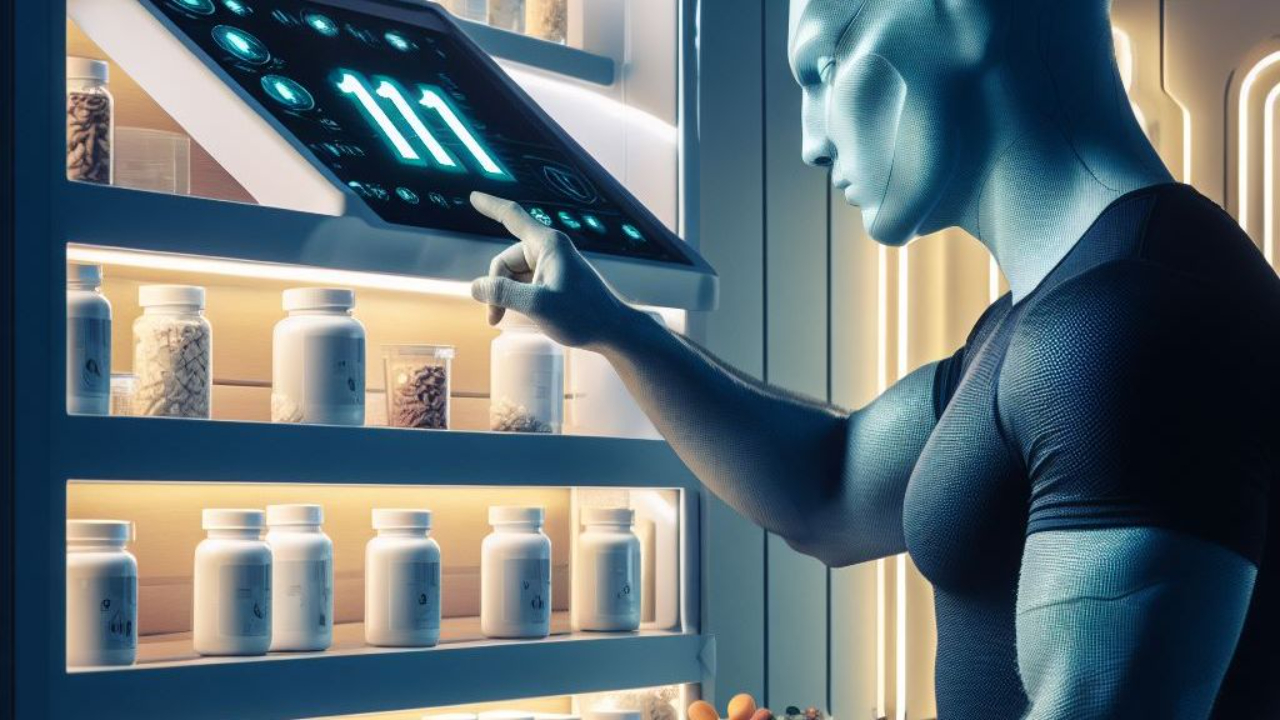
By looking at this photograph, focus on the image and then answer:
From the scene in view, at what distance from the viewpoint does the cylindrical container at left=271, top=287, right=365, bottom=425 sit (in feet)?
5.32

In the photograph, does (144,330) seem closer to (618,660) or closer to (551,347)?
(551,347)

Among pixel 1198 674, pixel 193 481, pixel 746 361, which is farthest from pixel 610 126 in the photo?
pixel 1198 674

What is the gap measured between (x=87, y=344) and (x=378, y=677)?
1.48ft

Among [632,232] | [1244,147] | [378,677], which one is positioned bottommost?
[378,677]

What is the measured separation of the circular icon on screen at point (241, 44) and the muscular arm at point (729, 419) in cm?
35

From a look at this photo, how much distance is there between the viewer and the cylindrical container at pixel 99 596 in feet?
4.67

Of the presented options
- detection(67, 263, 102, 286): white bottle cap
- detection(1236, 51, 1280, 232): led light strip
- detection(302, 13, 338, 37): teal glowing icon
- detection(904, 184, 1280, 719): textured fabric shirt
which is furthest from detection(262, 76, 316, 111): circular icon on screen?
detection(1236, 51, 1280, 232): led light strip

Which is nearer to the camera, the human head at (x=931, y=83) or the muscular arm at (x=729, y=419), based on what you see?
the human head at (x=931, y=83)

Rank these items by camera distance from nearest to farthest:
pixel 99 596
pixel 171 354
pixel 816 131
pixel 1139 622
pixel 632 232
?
pixel 1139 622 → pixel 816 131 → pixel 99 596 → pixel 171 354 → pixel 632 232

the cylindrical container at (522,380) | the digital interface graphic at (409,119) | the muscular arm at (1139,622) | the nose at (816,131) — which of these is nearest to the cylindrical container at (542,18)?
the digital interface graphic at (409,119)

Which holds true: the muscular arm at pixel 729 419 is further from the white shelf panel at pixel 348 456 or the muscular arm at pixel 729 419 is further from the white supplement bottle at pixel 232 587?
the white supplement bottle at pixel 232 587

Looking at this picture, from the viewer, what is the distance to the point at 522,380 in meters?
1.85

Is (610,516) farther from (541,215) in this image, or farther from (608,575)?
(541,215)

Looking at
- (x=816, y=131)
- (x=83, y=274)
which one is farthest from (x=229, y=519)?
(x=816, y=131)
